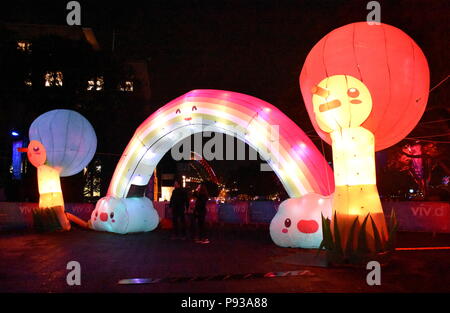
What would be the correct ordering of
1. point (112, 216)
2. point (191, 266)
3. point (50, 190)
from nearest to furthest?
point (191, 266)
point (112, 216)
point (50, 190)

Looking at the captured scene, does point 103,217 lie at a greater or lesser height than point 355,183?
lesser

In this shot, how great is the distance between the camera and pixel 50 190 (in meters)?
15.2

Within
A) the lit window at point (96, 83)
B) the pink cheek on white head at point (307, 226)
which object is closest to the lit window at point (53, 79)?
the lit window at point (96, 83)

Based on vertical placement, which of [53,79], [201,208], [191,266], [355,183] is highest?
[53,79]

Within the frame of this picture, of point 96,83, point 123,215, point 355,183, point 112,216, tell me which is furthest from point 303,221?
point 96,83

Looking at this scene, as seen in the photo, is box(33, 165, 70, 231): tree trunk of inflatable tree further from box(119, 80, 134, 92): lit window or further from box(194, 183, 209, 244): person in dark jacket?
box(119, 80, 134, 92): lit window

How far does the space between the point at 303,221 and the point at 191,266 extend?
327cm

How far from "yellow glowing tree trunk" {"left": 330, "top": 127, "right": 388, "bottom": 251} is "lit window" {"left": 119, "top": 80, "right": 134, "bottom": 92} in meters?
18.1

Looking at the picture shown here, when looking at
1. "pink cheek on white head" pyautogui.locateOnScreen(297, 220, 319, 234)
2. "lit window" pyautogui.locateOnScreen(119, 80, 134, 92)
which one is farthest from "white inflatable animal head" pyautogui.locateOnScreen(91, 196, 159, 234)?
"lit window" pyautogui.locateOnScreen(119, 80, 134, 92)

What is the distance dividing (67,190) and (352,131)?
19819mm

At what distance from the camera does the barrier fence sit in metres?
15.3

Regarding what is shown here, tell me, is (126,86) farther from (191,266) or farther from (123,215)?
(191,266)

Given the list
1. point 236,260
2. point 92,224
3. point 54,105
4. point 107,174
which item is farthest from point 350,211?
point 107,174
